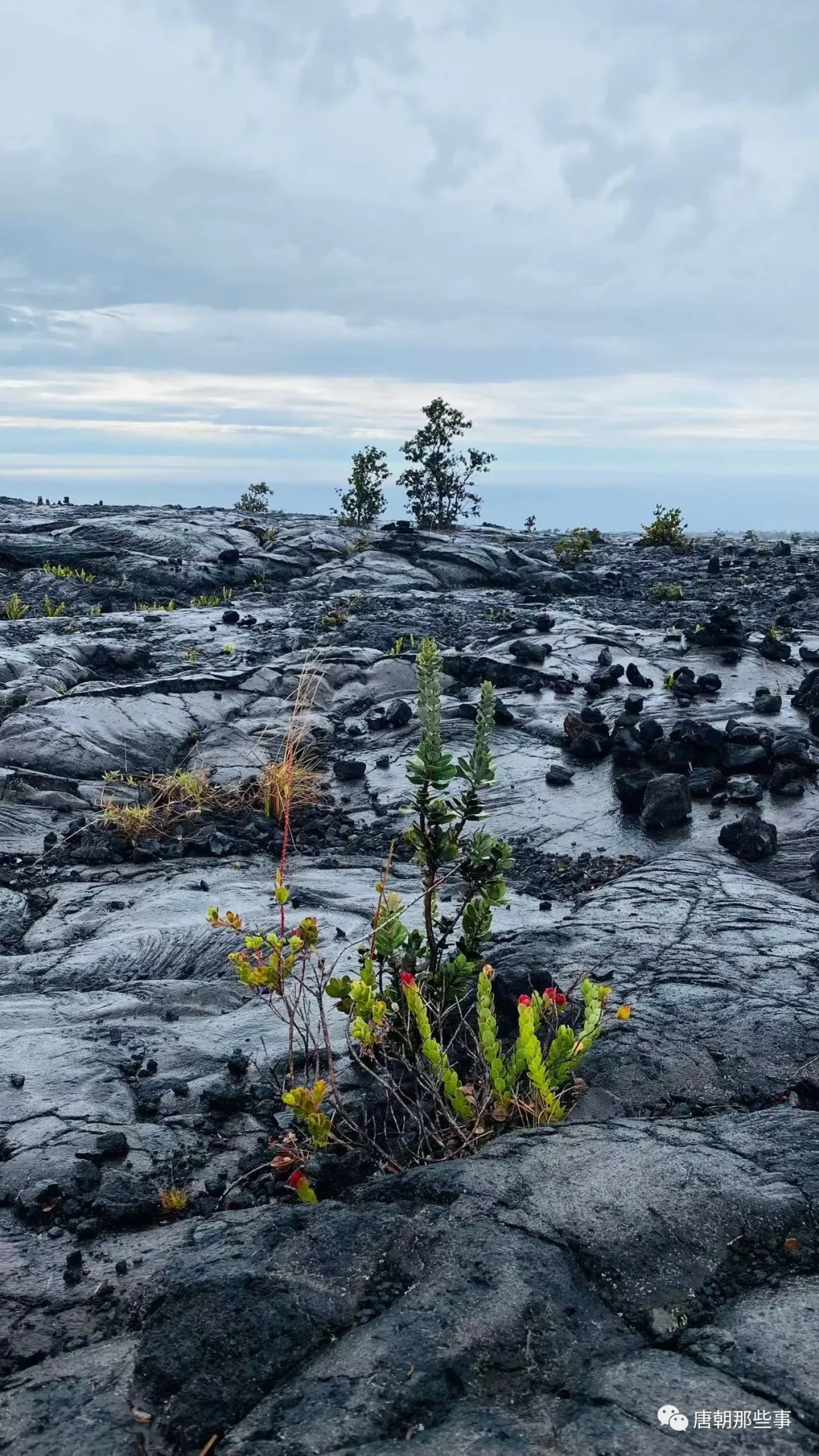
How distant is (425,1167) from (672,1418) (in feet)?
3.61

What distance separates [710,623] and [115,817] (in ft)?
26.3

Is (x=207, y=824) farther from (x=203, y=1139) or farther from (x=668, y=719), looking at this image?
(x=668, y=719)

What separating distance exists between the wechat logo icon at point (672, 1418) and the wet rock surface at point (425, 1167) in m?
0.02

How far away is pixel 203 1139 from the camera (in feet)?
11.6

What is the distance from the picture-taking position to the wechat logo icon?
6.38ft

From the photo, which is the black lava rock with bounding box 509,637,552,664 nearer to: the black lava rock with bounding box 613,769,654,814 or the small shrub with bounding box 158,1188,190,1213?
the black lava rock with bounding box 613,769,654,814

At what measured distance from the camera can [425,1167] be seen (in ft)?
9.68

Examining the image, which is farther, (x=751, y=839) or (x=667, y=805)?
(x=667, y=805)

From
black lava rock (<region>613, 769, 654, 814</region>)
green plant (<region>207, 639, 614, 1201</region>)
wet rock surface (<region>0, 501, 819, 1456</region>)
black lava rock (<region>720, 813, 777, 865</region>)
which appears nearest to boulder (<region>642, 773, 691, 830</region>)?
wet rock surface (<region>0, 501, 819, 1456</region>)

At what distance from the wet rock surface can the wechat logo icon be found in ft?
0.08


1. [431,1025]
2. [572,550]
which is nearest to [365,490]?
[572,550]

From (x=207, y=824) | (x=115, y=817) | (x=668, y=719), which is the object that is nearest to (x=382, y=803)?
(x=207, y=824)

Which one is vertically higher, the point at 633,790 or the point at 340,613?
the point at 340,613

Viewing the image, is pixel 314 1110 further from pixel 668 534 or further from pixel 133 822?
pixel 668 534
